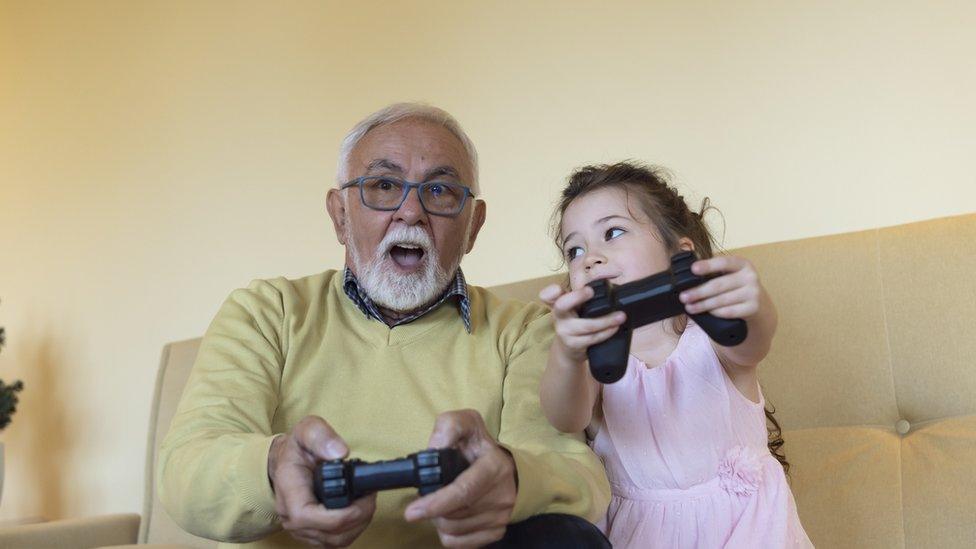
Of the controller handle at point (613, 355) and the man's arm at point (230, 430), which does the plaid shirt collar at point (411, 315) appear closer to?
the man's arm at point (230, 430)

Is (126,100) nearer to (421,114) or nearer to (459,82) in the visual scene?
(459,82)

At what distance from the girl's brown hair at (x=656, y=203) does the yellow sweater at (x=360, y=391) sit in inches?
9.7

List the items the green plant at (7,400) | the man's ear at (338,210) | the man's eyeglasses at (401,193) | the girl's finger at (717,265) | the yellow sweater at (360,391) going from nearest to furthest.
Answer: the girl's finger at (717,265) < the yellow sweater at (360,391) < the man's eyeglasses at (401,193) < the man's ear at (338,210) < the green plant at (7,400)

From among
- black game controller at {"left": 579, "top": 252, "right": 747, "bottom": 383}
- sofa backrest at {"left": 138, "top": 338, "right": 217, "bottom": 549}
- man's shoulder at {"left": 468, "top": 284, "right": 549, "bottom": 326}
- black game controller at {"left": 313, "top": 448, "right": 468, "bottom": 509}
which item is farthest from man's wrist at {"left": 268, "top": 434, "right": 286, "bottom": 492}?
sofa backrest at {"left": 138, "top": 338, "right": 217, "bottom": 549}

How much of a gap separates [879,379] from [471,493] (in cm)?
100

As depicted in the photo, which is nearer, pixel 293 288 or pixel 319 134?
pixel 293 288

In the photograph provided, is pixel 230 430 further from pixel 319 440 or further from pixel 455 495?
pixel 455 495

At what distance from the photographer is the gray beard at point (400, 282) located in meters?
1.66

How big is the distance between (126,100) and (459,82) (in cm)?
139

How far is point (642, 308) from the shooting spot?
3.77 feet

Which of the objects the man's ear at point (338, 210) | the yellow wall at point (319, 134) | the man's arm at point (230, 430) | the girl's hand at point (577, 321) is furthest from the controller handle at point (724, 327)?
the yellow wall at point (319, 134)

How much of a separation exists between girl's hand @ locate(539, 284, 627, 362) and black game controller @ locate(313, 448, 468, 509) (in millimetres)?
264

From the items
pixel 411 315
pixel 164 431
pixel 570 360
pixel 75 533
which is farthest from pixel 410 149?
pixel 75 533

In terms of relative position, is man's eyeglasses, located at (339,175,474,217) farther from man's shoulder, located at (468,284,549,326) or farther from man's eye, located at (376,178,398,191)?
man's shoulder, located at (468,284,549,326)
